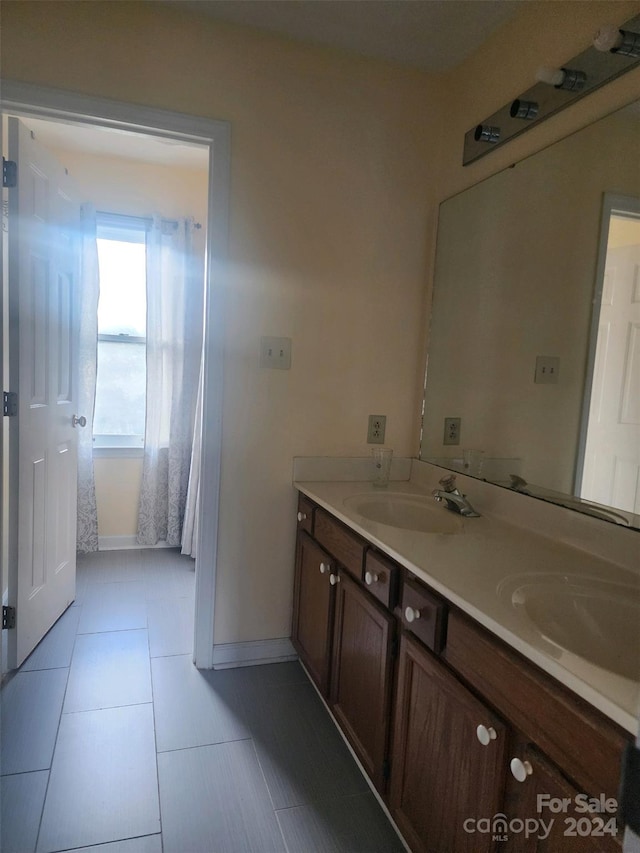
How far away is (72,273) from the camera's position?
2.48 meters

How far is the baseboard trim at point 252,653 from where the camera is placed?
84.4 inches

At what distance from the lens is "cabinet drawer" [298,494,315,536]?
199 centimetres

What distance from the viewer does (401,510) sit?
1.91 meters

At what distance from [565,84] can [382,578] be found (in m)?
1.49

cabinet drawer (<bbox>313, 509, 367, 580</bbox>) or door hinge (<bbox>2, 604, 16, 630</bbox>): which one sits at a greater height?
cabinet drawer (<bbox>313, 509, 367, 580</bbox>)

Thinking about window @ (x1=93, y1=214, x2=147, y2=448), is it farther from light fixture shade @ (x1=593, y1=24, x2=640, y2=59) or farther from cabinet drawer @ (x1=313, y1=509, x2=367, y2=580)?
light fixture shade @ (x1=593, y1=24, x2=640, y2=59)

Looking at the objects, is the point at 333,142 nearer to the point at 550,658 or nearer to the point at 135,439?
the point at 550,658

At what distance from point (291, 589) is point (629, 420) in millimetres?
1477

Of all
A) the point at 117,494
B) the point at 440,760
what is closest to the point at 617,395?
the point at 440,760

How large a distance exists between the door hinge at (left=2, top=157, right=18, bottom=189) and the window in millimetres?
1408

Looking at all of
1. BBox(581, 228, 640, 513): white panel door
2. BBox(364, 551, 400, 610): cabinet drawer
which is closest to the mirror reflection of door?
BBox(581, 228, 640, 513): white panel door

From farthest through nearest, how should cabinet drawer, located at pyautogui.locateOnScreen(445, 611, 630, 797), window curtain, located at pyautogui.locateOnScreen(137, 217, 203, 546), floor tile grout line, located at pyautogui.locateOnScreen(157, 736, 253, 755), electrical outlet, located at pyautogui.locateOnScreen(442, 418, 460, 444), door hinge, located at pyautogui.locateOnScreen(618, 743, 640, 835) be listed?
window curtain, located at pyautogui.locateOnScreen(137, 217, 203, 546) < electrical outlet, located at pyautogui.locateOnScreen(442, 418, 460, 444) < floor tile grout line, located at pyautogui.locateOnScreen(157, 736, 253, 755) < cabinet drawer, located at pyautogui.locateOnScreen(445, 611, 630, 797) < door hinge, located at pyautogui.locateOnScreen(618, 743, 640, 835)

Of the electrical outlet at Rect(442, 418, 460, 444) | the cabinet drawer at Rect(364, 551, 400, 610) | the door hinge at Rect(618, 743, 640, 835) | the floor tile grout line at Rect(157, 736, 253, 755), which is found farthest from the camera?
the electrical outlet at Rect(442, 418, 460, 444)

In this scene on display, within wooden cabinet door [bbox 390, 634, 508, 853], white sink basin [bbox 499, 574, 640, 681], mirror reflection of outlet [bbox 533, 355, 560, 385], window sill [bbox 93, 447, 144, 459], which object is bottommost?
wooden cabinet door [bbox 390, 634, 508, 853]
